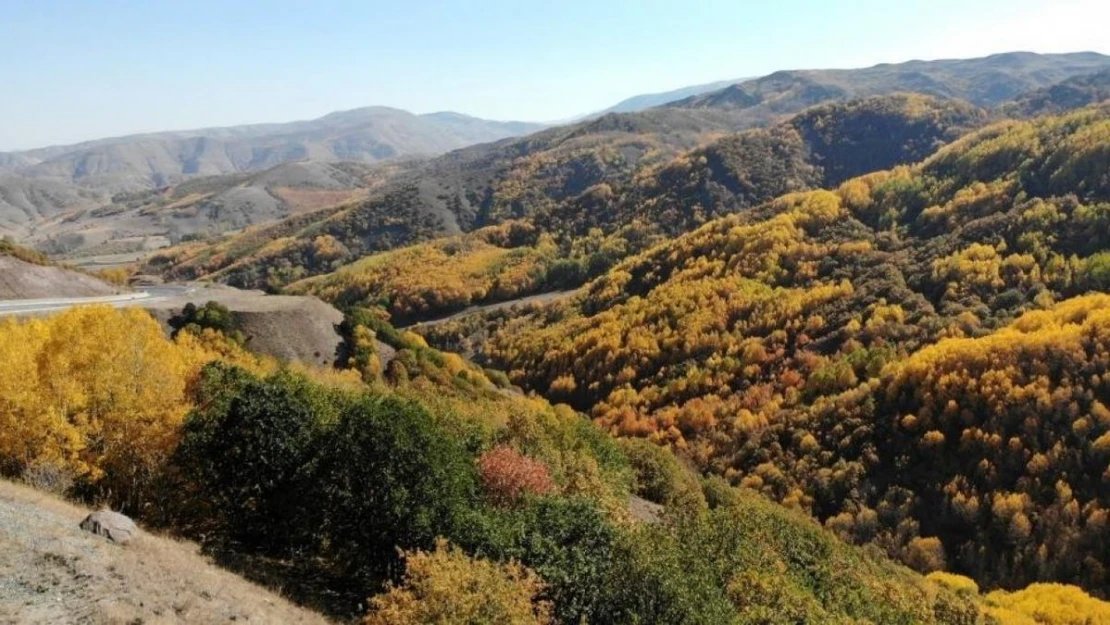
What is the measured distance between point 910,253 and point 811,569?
10408 cm

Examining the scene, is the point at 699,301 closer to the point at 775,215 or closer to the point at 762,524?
the point at 775,215

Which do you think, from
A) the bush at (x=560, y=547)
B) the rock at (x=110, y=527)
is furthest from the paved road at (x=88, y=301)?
the bush at (x=560, y=547)

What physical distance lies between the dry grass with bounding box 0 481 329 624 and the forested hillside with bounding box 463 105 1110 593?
59.8 m

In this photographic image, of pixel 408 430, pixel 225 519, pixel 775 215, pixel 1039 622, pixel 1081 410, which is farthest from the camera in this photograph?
pixel 775 215

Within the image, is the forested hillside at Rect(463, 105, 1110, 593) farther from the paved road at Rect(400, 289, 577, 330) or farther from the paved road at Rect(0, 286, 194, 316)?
the paved road at Rect(0, 286, 194, 316)

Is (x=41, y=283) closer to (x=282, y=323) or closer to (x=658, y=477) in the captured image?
(x=282, y=323)

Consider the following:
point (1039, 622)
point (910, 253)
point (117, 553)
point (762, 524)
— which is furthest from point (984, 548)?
point (910, 253)

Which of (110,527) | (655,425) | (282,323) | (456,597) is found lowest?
(655,425)

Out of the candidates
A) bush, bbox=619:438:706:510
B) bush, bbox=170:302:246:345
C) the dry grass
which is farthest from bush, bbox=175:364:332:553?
bush, bbox=170:302:246:345

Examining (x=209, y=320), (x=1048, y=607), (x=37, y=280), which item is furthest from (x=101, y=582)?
(x=37, y=280)

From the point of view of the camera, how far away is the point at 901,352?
96.2 metres

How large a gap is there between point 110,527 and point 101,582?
10.9 feet

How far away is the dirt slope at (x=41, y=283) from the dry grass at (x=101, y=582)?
59.8 m

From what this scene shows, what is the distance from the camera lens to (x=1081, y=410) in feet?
233
